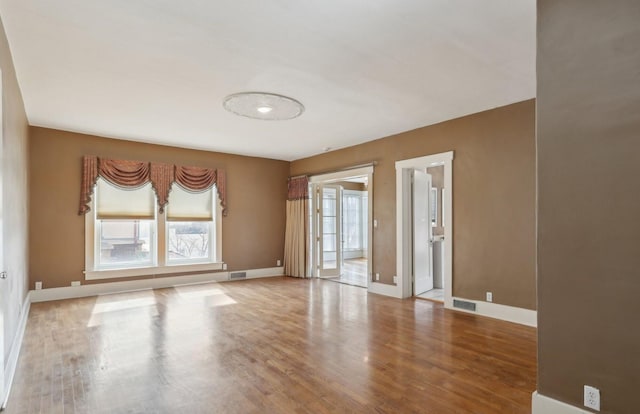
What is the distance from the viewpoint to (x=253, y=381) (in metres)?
2.75

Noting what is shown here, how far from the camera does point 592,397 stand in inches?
75.5

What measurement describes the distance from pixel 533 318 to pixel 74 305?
6280mm

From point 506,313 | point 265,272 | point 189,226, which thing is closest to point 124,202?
point 189,226

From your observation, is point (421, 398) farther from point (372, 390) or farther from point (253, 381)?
point (253, 381)

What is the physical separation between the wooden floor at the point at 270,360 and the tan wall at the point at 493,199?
1.62 feet

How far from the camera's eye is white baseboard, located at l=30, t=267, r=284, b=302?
5.45 meters

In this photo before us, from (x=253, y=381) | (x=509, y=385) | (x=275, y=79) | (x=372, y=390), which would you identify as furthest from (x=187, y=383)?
(x=275, y=79)

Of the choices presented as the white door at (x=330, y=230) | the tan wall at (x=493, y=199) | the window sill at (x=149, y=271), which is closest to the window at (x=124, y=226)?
the window sill at (x=149, y=271)

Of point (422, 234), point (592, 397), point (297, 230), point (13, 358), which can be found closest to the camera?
point (592, 397)

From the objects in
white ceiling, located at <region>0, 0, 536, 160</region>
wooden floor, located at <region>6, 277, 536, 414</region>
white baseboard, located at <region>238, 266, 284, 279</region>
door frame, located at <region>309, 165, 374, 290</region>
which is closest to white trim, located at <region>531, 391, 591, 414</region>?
wooden floor, located at <region>6, 277, 536, 414</region>

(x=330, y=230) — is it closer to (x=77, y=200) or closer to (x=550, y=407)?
(x=77, y=200)

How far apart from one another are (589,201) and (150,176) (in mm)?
6481

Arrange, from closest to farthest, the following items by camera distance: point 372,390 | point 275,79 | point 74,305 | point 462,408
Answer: point 462,408 → point 372,390 → point 275,79 → point 74,305

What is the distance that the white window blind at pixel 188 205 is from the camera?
675cm
